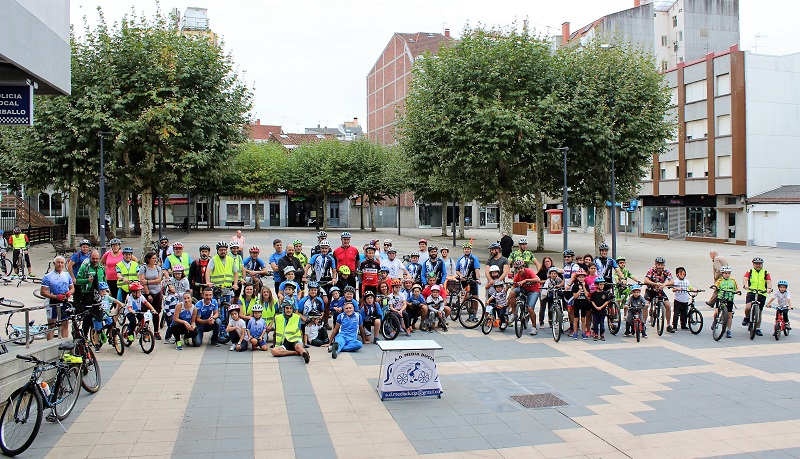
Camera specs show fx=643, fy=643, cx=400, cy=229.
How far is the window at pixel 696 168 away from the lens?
147 feet

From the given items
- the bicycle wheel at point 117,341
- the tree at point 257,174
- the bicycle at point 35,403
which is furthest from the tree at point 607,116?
the tree at point 257,174

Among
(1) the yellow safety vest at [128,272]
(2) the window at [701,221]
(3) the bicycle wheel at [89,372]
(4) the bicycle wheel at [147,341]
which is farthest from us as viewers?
(2) the window at [701,221]

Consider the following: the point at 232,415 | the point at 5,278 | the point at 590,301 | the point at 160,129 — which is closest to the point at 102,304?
the point at 232,415

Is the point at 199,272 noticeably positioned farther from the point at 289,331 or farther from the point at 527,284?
the point at 527,284

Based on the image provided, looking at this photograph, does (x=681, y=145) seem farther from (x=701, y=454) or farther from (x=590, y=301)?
(x=701, y=454)

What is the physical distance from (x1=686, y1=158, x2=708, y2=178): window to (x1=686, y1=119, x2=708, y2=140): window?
5.44 feet

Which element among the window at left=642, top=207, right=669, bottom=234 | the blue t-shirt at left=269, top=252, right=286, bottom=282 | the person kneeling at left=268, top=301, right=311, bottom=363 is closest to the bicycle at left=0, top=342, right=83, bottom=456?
the person kneeling at left=268, top=301, right=311, bottom=363

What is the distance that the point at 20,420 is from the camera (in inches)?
257

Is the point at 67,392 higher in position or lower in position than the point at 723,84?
lower

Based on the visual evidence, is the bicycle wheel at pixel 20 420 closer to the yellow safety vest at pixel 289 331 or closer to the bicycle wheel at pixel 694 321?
the yellow safety vest at pixel 289 331

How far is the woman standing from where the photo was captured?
12.4 metres

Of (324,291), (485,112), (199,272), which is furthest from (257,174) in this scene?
(199,272)

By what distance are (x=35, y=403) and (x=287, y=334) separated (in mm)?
4828

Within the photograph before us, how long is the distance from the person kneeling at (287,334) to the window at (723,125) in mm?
39707
